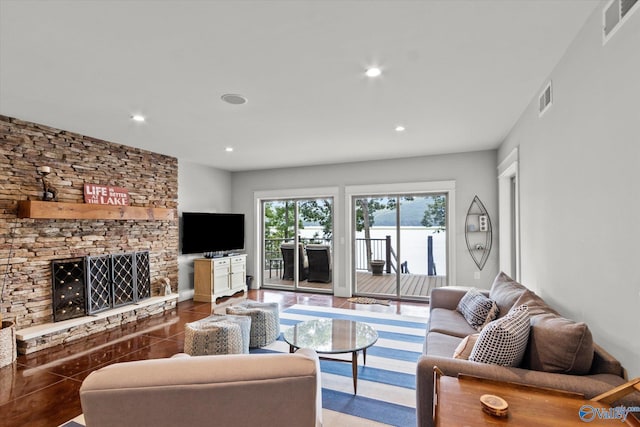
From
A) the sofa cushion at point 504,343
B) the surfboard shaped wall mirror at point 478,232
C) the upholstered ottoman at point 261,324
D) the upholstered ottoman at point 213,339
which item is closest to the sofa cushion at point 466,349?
the sofa cushion at point 504,343

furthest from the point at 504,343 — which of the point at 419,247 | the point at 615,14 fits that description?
the point at 419,247

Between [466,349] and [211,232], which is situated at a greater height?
[211,232]

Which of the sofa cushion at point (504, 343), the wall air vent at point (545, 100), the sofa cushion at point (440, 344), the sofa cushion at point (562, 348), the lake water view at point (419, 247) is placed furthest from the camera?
the lake water view at point (419, 247)

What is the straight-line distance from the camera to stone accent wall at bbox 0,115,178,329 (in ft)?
10.8

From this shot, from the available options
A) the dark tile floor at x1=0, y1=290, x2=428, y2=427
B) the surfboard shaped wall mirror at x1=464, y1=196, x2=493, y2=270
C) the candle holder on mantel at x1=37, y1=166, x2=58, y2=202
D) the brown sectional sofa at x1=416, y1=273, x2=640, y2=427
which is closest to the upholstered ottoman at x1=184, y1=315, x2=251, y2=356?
the dark tile floor at x1=0, y1=290, x2=428, y2=427

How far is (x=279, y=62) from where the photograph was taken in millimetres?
2193

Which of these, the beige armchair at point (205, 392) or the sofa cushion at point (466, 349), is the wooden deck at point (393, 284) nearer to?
the sofa cushion at point (466, 349)

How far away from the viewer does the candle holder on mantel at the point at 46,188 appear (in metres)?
3.48

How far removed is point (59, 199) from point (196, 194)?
2309 millimetres

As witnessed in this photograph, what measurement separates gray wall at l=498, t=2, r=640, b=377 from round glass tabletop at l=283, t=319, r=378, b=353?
1.49m

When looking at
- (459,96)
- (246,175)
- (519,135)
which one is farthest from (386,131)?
(246,175)

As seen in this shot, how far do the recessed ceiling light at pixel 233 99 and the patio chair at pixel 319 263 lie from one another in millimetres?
3784

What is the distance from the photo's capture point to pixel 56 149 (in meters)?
3.73

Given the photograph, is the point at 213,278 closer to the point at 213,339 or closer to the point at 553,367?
the point at 213,339
